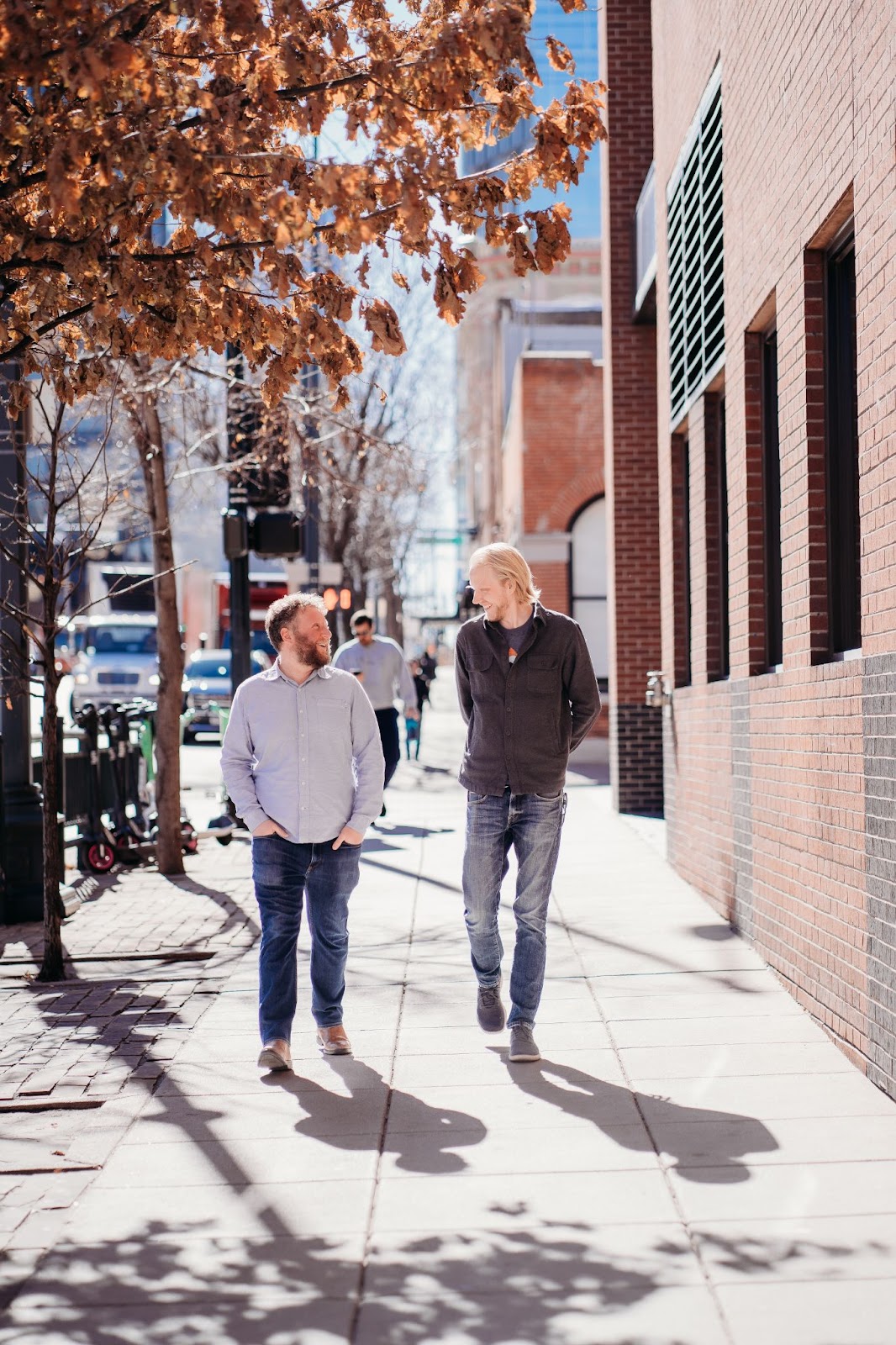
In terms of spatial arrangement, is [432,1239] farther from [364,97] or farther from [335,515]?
[335,515]

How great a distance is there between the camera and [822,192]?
659 cm

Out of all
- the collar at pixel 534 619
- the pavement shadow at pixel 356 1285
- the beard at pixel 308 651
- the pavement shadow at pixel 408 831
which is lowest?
the pavement shadow at pixel 356 1285

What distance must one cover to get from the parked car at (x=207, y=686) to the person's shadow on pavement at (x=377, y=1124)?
83.4ft

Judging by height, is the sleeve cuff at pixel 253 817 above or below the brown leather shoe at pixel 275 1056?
above

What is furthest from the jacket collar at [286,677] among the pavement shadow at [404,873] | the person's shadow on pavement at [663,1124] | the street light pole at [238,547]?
the street light pole at [238,547]

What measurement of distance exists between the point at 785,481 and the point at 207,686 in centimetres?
2711

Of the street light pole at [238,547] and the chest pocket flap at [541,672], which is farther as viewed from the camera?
the street light pole at [238,547]

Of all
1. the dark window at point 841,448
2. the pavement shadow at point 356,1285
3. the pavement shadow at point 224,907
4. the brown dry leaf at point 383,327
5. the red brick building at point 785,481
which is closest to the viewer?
the pavement shadow at point 356,1285

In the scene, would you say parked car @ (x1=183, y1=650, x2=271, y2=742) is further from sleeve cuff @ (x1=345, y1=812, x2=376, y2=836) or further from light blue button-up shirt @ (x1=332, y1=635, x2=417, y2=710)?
sleeve cuff @ (x1=345, y1=812, x2=376, y2=836)

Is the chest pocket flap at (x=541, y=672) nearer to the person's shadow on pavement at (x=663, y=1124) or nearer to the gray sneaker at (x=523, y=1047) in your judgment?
the gray sneaker at (x=523, y=1047)

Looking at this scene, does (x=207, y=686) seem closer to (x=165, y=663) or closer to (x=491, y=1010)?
(x=165, y=663)

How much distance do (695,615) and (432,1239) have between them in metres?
7.10

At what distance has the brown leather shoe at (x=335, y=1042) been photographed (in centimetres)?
654

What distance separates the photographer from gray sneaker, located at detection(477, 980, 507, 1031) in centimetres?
666
